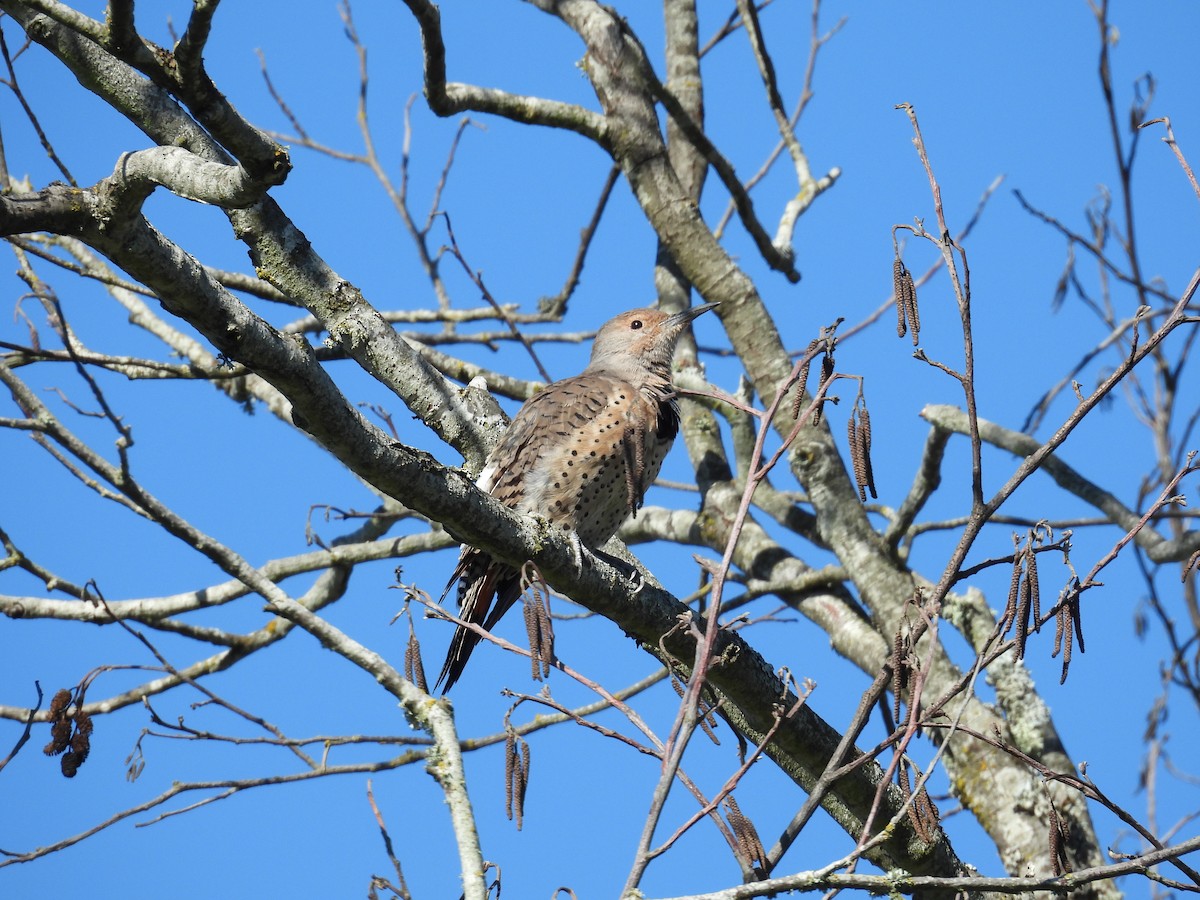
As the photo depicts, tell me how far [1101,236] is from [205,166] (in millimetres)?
5882

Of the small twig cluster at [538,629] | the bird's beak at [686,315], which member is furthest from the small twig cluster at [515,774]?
the bird's beak at [686,315]

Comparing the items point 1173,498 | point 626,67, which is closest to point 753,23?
point 626,67

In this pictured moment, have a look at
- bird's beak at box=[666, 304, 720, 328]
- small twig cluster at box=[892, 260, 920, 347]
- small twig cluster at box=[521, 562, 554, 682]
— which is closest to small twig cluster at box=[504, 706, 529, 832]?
small twig cluster at box=[521, 562, 554, 682]

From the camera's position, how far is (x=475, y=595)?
474 centimetres

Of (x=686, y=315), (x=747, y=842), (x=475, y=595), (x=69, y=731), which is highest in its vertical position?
(x=686, y=315)

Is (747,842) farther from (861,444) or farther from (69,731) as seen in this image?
(69,731)

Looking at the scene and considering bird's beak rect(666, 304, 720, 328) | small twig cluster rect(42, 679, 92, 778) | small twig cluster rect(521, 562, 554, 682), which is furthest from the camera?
bird's beak rect(666, 304, 720, 328)

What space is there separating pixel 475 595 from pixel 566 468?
628 mm

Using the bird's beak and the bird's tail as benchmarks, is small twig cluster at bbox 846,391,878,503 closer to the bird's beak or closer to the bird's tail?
the bird's tail

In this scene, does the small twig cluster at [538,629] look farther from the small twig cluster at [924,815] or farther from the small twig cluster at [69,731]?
the small twig cluster at [69,731]

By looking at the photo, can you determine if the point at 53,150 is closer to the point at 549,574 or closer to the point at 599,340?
the point at 549,574

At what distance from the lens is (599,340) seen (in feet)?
21.8

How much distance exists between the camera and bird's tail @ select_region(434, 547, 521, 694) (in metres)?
4.49

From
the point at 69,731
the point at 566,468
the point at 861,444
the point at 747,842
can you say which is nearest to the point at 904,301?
the point at 861,444
